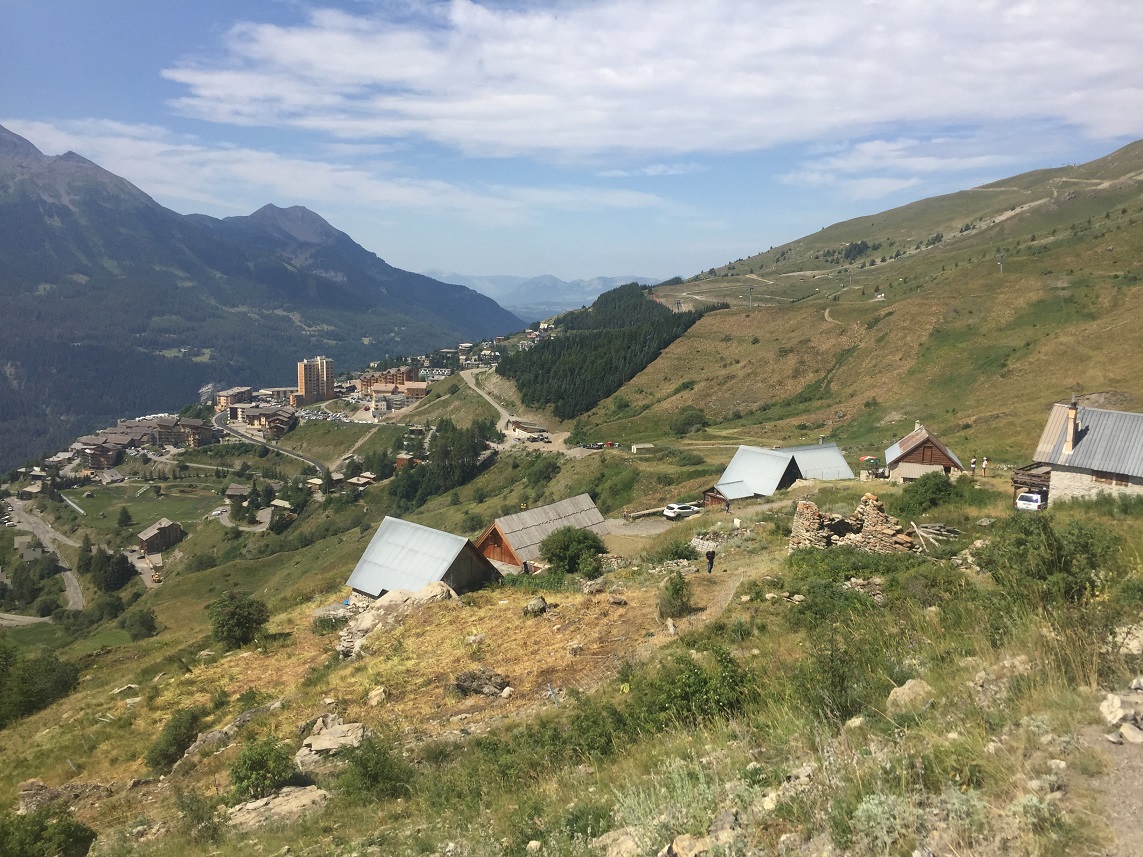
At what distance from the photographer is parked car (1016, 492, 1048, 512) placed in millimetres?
25109

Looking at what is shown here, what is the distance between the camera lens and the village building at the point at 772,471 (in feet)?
140

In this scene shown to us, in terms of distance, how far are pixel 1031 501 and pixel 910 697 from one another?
24411 millimetres

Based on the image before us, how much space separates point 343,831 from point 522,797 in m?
3.25

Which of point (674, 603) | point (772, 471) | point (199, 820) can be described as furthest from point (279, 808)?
point (772, 471)

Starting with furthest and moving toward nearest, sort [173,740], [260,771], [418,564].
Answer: [418,564] < [173,740] < [260,771]

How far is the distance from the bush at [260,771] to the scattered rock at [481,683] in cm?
406

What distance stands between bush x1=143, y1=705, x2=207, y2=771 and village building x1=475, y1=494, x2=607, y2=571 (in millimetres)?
17371

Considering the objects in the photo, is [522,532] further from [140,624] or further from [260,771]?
[140,624]

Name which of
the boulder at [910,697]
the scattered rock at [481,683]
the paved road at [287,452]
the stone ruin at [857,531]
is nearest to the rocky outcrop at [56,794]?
the scattered rock at [481,683]

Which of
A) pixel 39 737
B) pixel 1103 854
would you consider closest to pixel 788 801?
pixel 1103 854

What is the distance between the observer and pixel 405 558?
91.1ft

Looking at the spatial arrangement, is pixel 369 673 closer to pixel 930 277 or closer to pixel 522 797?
pixel 522 797

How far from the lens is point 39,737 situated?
19797 mm

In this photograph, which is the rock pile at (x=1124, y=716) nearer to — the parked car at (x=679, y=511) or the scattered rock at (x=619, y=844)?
the scattered rock at (x=619, y=844)
